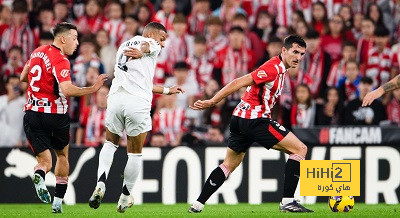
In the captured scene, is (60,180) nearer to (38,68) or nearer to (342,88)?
(38,68)

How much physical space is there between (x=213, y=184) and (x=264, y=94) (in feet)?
4.09

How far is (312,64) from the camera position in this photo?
16641 mm

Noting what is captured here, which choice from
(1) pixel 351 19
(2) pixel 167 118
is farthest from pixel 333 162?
(1) pixel 351 19

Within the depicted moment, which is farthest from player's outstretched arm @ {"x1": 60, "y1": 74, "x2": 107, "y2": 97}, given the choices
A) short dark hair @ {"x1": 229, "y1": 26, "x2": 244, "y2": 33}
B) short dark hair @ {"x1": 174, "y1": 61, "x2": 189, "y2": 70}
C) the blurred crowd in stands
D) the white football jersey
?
short dark hair @ {"x1": 229, "y1": 26, "x2": 244, "y2": 33}

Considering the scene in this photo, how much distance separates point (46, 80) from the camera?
10898mm

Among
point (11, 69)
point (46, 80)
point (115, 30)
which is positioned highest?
point (115, 30)

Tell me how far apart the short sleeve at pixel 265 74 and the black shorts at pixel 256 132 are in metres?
0.52

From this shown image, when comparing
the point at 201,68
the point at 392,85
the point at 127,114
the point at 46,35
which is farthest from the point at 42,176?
the point at 46,35

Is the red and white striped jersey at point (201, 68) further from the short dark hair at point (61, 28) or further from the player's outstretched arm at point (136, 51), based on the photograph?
the player's outstretched arm at point (136, 51)

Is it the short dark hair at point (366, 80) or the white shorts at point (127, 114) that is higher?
the short dark hair at point (366, 80)

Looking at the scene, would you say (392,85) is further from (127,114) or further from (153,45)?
(127,114)

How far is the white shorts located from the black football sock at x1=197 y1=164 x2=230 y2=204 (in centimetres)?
106

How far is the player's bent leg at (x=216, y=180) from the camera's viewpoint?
435 inches

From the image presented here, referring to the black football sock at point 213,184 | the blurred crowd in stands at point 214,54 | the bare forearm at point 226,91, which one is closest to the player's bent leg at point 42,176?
the black football sock at point 213,184
